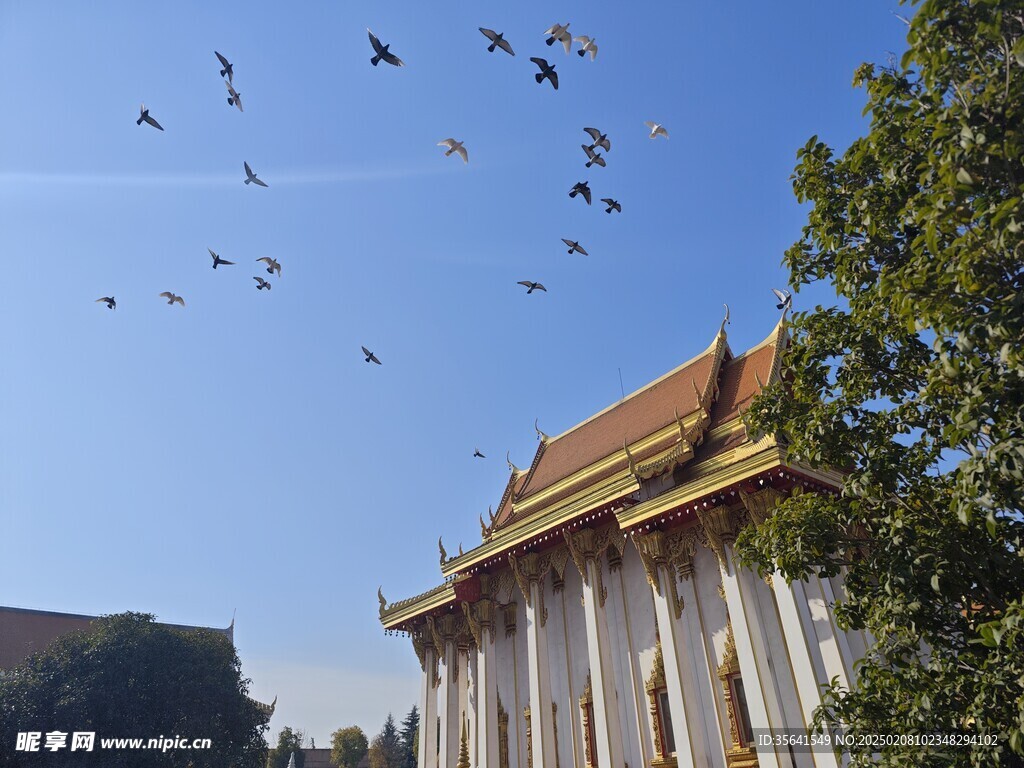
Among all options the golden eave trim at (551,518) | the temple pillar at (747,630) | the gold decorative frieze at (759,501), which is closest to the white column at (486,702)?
the golden eave trim at (551,518)

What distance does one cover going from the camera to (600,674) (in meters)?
14.9

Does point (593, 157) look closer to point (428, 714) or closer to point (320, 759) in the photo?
point (428, 714)

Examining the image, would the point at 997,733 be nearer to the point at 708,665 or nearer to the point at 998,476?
the point at 998,476

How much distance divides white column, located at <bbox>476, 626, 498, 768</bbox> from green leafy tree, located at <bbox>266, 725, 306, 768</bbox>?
4839 centimetres

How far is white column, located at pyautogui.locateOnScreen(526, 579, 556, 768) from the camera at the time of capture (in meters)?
15.7

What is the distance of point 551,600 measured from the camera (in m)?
17.7

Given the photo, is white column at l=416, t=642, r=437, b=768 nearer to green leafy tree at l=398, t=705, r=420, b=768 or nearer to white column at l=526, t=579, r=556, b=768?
white column at l=526, t=579, r=556, b=768

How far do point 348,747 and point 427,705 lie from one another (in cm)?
4621

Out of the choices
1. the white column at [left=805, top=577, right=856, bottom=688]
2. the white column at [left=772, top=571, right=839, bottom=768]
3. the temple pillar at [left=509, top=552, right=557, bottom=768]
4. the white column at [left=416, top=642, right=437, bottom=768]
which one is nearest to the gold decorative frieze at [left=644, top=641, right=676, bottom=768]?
the temple pillar at [left=509, top=552, right=557, bottom=768]

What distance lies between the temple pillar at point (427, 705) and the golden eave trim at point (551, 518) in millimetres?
3943

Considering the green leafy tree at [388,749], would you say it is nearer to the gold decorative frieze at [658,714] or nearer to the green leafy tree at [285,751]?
the green leafy tree at [285,751]

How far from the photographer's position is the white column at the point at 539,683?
15703mm

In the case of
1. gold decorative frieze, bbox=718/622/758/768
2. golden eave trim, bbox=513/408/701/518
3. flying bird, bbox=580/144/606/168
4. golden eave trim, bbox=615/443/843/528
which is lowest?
gold decorative frieze, bbox=718/622/758/768

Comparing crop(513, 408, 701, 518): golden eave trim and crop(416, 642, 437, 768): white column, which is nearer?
crop(513, 408, 701, 518): golden eave trim
